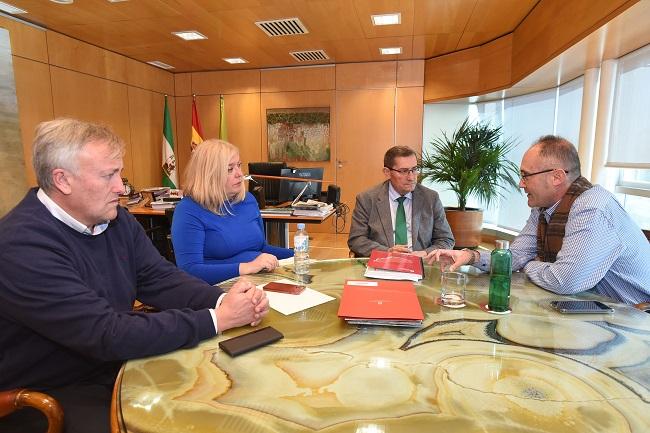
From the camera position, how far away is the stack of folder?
5.08ft

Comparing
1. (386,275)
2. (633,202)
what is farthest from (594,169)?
(386,275)

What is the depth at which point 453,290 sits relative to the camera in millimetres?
1382

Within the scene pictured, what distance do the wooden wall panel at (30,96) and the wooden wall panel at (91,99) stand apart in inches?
3.9

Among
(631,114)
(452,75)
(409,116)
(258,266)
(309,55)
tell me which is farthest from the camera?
(409,116)

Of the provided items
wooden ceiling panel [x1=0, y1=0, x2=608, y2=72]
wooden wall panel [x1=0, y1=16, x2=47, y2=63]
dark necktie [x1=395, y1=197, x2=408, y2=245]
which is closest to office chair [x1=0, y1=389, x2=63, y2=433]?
dark necktie [x1=395, y1=197, x2=408, y2=245]

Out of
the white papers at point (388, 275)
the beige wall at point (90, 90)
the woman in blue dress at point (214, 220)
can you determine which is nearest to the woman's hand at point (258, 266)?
the woman in blue dress at point (214, 220)

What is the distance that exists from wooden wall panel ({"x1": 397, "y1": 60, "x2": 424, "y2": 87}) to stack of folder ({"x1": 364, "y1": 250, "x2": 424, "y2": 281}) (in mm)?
5225

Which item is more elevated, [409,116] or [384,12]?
[384,12]

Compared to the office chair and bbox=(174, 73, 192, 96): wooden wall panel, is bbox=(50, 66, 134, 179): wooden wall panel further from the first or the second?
the office chair

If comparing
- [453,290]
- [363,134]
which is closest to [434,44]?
[363,134]

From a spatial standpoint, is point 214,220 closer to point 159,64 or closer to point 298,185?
point 298,185

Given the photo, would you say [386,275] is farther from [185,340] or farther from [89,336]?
[89,336]

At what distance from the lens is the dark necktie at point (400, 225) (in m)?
2.55

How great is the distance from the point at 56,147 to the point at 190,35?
15.0 feet
